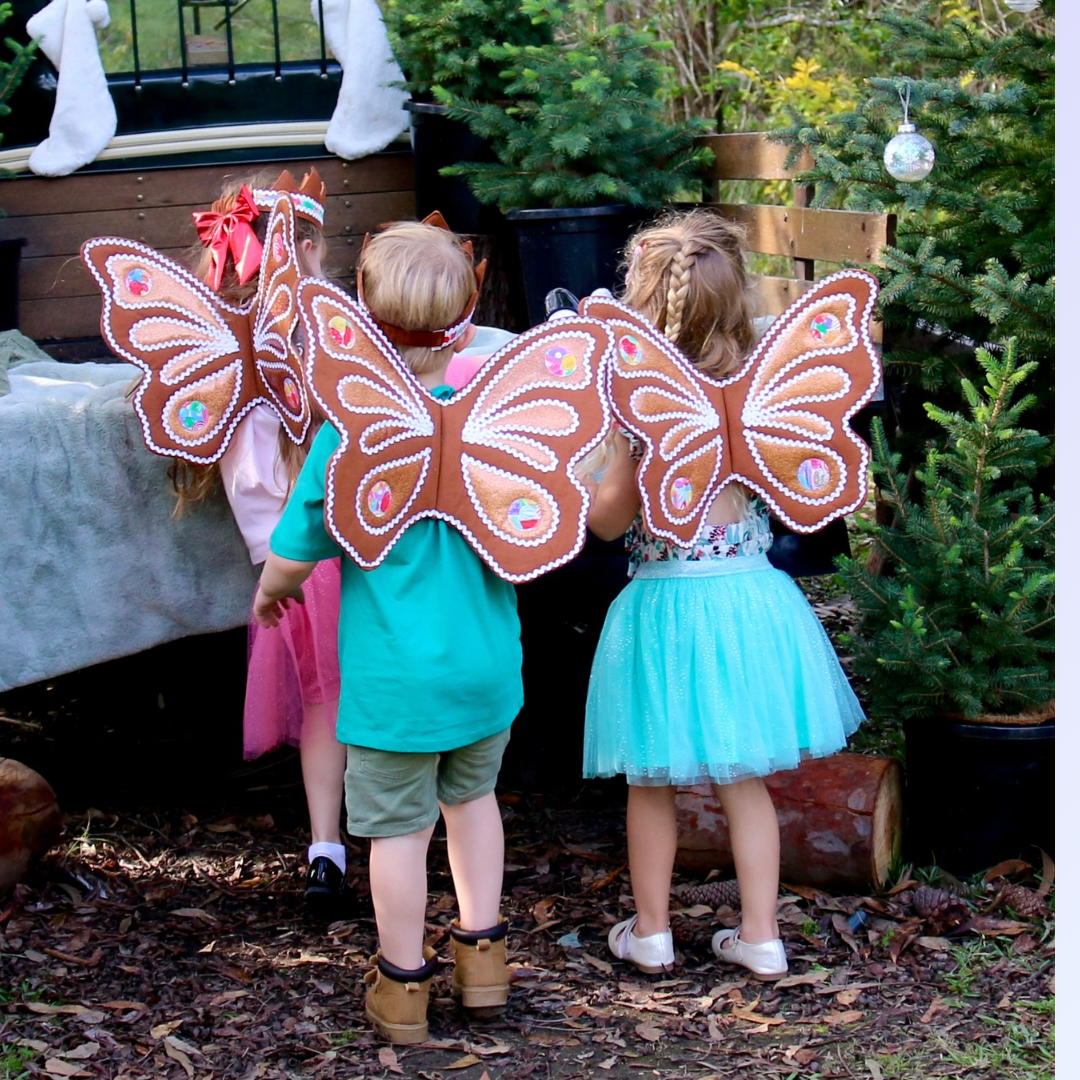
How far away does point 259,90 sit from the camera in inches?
217

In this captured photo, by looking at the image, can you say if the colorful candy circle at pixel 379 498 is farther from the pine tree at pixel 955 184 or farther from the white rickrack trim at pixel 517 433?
the pine tree at pixel 955 184

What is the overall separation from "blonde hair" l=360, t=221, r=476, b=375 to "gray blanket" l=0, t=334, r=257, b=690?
0.94 m

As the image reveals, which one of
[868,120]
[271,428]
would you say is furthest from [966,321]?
[271,428]

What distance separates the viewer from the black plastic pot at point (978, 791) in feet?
10.8

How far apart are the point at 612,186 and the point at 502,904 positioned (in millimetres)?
2221

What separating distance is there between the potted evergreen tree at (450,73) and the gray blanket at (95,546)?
185 centimetres

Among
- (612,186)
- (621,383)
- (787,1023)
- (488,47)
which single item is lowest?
(787,1023)

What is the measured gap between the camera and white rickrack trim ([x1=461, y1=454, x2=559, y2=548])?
266cm

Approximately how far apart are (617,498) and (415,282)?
2.12 feet

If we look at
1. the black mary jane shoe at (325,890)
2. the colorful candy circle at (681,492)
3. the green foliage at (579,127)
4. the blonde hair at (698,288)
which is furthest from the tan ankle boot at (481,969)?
the green foliage at (579,127)

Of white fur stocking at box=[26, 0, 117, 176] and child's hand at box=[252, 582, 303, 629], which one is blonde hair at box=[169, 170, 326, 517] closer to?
child's hand at box=[252, 582, 303, 629]

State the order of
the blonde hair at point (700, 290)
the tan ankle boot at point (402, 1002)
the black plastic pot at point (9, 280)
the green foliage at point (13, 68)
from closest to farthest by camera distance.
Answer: the tan ankle boot at point (402, 1002) < the blonde hair at point (700, 290) < the green foliage at point (13, 68) < the black plastic pot at point (9, 280)

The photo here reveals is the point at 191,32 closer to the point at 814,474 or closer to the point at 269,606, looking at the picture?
the point at 269,606

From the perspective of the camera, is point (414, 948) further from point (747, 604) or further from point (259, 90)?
point (259, 90)
